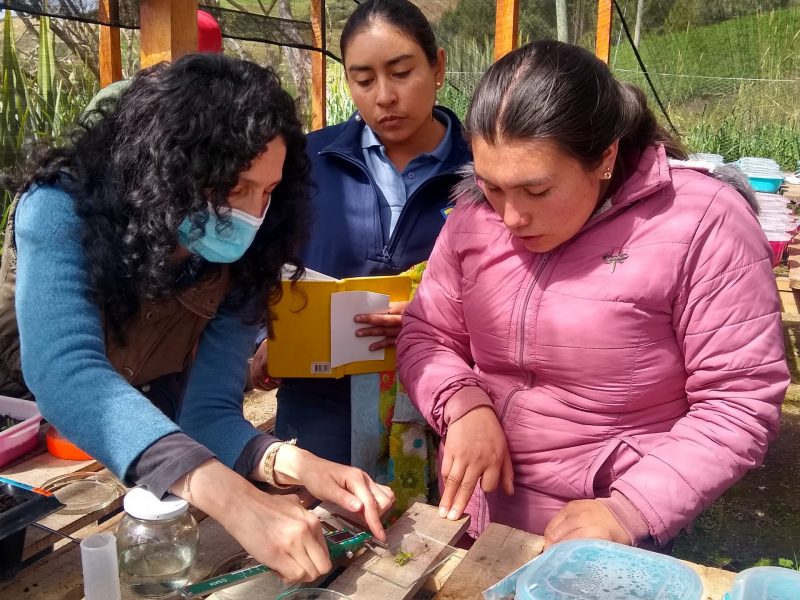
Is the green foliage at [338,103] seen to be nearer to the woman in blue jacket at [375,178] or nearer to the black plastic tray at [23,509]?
the woman in blue jacket at [375,178]

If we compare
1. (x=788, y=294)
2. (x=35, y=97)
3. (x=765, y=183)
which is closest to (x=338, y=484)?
(x=35, y=97)

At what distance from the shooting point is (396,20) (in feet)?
7.30

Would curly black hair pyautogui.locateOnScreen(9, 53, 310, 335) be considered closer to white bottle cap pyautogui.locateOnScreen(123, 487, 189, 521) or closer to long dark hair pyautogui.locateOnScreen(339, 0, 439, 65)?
white bottle cap pyautogui.locateOnScreen(123, 487, 189, 521)

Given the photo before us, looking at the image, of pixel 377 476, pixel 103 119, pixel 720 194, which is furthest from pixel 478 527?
pixel 103 119

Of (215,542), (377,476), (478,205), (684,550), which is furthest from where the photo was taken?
(684,550)

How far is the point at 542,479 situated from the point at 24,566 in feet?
3.32

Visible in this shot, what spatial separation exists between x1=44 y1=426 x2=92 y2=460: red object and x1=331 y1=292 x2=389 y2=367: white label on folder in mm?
651

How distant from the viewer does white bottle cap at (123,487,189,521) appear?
123 centimetres

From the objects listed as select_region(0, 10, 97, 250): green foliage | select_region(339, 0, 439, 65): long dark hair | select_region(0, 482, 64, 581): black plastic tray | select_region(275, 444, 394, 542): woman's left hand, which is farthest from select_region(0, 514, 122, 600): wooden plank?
select_region(0, 10, 97, 250): green foliage

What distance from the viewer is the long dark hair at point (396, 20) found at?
223 cm

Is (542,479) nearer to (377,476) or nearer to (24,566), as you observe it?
(377,476)

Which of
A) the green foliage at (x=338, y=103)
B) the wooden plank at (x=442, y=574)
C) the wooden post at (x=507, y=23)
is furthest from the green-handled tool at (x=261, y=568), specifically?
the green foliage at (x=338, y=103)

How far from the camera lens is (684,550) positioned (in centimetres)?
307

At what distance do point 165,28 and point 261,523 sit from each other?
1.59 metres
